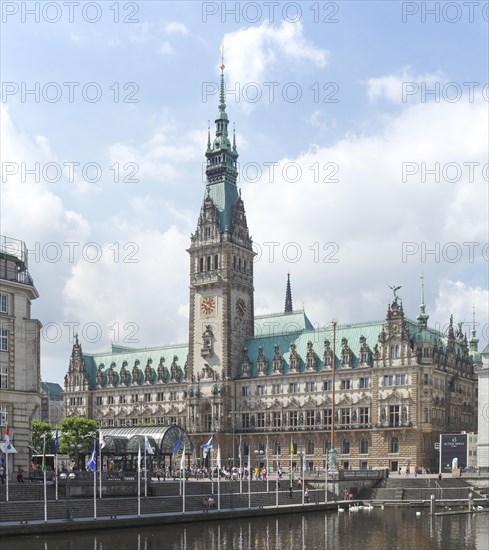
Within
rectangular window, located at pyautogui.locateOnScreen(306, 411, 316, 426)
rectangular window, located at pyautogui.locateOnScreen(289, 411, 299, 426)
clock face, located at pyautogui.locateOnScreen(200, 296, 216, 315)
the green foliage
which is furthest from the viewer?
clock face, located at pyautogui.locateOnScreen(200, 296, 216, 315)

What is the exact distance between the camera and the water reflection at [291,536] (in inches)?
2589

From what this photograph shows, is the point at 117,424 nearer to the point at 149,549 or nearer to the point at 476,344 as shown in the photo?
the point at 476,344

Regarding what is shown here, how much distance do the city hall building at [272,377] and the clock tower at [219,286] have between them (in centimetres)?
23

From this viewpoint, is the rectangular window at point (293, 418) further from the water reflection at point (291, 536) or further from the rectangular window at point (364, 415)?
the water reflection at point (291, 536)

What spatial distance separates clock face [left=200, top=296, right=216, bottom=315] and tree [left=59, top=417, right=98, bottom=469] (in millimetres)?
28703

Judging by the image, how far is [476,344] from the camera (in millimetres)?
182750

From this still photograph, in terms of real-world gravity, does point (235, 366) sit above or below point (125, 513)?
above

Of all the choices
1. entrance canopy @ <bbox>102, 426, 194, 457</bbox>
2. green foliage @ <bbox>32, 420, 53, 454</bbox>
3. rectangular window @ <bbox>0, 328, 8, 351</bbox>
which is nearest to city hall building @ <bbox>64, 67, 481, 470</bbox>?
green foliage @ <bbox>32, 420, 53, 454</bbox>

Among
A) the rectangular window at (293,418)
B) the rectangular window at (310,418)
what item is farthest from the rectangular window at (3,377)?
the rectangular window at (293,418)

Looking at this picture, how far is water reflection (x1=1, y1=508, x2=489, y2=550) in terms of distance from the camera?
65750 millimetres

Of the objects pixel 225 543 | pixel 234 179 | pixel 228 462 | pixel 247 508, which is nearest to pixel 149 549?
pixel 225 543

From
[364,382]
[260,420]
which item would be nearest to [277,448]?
[260,420]

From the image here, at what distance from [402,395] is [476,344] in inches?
1685

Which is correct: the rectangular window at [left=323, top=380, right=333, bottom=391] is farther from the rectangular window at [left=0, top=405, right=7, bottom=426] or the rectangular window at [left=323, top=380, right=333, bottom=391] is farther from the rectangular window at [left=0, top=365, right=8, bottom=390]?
the rectangular window at [left=0, top=405, right=7, bottom=426]
